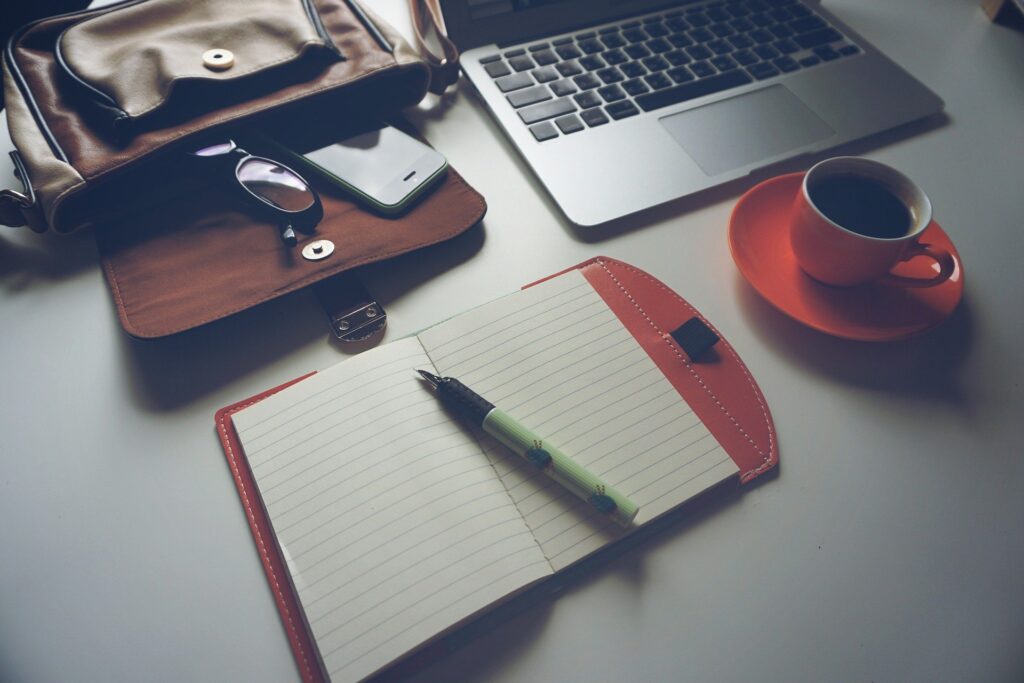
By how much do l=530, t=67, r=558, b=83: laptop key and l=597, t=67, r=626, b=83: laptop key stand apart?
5cm

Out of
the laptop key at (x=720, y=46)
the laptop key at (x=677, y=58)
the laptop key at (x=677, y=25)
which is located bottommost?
the laptop key at (x=720, y=46)

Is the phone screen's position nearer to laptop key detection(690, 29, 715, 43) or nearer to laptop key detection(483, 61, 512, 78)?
laptop key detection(483, 61, 512, 78)

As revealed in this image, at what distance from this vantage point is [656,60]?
800mm

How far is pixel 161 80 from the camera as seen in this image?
24.7 inches

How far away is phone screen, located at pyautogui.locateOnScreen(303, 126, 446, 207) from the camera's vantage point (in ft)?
2.13

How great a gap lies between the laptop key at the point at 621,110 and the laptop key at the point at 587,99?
0.05ft

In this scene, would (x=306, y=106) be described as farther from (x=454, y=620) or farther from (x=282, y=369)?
(x=454, y=620)

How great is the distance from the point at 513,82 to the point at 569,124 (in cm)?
9

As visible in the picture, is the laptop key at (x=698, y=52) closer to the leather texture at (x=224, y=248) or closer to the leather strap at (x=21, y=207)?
the leather texture at (x=224, y=248)

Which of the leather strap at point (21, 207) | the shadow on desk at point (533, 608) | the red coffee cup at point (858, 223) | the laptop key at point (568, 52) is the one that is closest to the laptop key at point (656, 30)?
the laptop key at point (568, 52)

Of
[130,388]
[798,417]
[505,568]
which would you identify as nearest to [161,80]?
[130,388]

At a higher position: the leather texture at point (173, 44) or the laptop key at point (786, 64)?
the leather texture at point (173, 44)

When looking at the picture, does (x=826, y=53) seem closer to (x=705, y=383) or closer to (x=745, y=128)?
(x=745, y=128)

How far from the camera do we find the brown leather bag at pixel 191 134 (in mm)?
589
